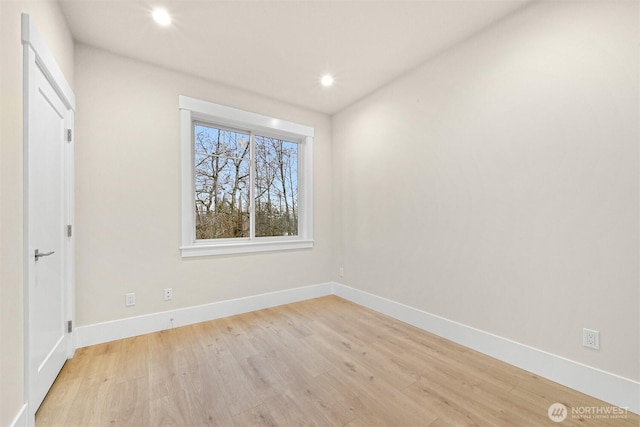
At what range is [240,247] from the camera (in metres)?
3.19

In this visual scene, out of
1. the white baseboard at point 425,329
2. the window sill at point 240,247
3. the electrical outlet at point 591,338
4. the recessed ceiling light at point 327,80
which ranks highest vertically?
the recessed ceiling light at point 327,80

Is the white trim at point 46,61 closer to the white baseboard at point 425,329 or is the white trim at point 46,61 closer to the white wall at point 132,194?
the white wall at point 132,194

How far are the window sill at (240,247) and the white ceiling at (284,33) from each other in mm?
1888

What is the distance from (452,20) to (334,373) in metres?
2.91

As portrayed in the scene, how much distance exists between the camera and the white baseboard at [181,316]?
→ 7.80 ft

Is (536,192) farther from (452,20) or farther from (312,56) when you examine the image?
(312,56)

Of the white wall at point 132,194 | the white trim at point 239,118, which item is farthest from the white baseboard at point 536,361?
the white trim at point 239,118

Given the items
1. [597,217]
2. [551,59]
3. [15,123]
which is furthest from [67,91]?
[597,217]

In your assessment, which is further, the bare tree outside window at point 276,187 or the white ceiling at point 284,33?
the bare tree outside window at point 276,187

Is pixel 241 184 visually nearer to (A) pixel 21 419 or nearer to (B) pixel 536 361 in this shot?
(A) pixel 21 419

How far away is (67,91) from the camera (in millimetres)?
2045

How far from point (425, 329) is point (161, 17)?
3616 mm

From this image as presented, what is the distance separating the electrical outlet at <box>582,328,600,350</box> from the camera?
168 cm

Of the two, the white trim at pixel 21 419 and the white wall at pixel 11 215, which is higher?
the white wall at pixel 11 215
